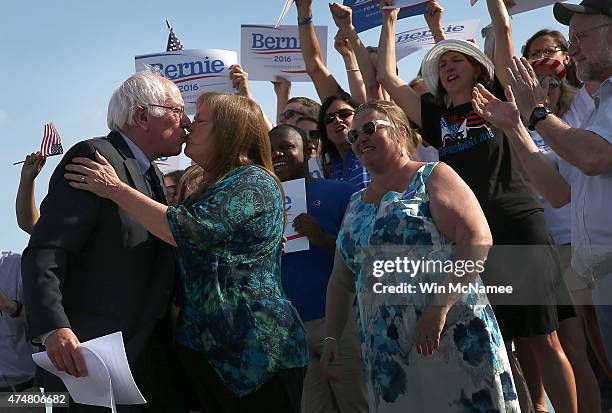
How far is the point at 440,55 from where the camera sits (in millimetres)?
4984

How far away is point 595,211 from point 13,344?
4.91m

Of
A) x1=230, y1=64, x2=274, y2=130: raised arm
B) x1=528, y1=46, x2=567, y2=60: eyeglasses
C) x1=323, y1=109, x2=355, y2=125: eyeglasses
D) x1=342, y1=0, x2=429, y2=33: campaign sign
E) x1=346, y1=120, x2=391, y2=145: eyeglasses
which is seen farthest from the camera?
x1=230, y1=64, x2=274, y2=130: raised arm

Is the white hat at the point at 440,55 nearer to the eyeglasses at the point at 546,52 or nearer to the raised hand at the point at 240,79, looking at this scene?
the eyeglasses at the point at 546,52

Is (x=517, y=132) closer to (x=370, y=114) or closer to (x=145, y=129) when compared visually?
(x=370, y=114)

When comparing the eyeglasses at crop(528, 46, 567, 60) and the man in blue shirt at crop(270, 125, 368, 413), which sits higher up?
the eyeglasses at crop(528, 46, 567, 60)

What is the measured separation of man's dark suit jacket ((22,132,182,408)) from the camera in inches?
129

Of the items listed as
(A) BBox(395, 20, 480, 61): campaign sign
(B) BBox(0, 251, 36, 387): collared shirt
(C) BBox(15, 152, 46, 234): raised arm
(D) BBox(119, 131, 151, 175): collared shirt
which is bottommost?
(B) BBox(0, 251, 36, 387): collared shirt

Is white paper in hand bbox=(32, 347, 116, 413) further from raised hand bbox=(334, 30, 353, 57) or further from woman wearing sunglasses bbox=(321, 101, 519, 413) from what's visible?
raised hand bbox=(334, 30, 353, 57)

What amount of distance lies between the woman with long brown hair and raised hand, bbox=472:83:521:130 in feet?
3.17

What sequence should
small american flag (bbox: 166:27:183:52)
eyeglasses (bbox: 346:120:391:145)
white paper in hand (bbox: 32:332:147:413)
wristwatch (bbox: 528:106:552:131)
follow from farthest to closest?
small american flag (bbox: 166:27:183:52)
eyeglasses (bbox: 346:120:391:145)
wristwatch (bbox: 528:106:552:131)
white paper in hand (bbox: 32:332:147:413)

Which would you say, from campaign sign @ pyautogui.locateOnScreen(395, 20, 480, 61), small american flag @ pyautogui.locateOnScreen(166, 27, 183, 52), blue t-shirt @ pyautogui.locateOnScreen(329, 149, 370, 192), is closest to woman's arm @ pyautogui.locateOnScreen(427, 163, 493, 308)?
blue t-shirt @ pyautogui.locateOnScreen(329, 149, 370, 192)

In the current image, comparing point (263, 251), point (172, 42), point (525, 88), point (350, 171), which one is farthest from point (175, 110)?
point (172, 42)

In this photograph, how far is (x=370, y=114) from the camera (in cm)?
400

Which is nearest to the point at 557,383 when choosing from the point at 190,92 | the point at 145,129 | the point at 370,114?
the point at 370,114
